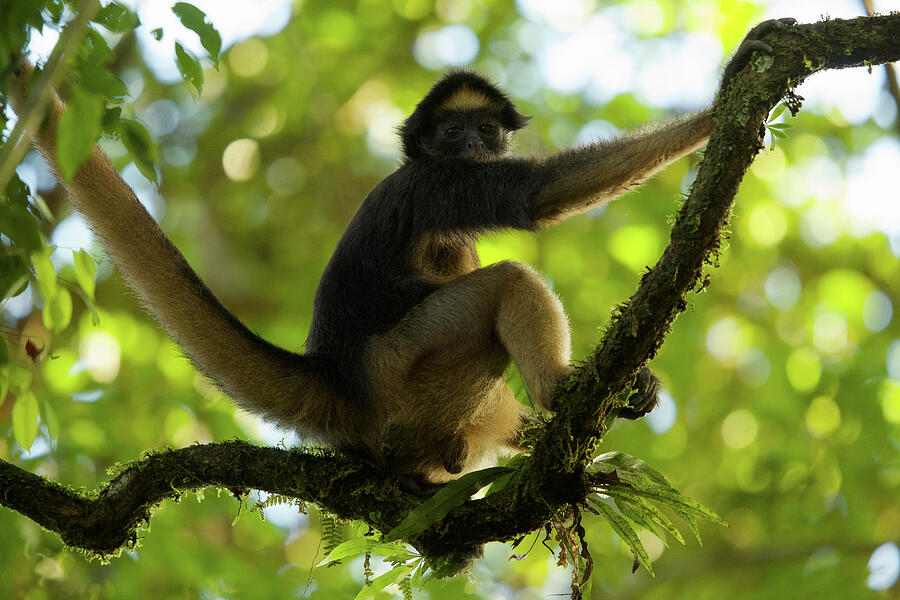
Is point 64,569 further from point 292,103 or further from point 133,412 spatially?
point 292,103

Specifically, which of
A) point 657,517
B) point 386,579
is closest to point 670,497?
point 657,517

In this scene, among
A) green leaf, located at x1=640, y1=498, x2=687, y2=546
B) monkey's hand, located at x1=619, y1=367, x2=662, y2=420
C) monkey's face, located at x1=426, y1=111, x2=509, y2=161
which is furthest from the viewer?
monkey's face, located at x1=426, y1=111, x2=509, y2=161

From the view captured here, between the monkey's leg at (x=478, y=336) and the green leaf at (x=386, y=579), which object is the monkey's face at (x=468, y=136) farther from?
the green leaf at (x=386, y=579)

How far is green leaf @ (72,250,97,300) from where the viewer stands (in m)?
4.25

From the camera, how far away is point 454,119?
7055 millimetres

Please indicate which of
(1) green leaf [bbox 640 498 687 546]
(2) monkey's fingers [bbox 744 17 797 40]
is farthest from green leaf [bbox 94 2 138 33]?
(1) green leaf [bbox 640 498 687 546]

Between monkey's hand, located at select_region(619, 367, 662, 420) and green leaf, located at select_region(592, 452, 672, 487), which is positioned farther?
monkey's hand, located at select_region(619, 367, 662, 420)

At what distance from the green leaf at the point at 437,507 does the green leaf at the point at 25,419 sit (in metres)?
1.92

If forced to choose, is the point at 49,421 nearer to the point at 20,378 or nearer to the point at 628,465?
the point at 20,378

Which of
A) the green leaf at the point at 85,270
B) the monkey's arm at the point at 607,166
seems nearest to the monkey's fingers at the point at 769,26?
the monkey's arm at the point at 607,166

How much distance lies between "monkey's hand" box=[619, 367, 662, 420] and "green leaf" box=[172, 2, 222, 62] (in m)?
2.81

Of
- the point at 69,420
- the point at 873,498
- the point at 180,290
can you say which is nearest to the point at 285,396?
the point at 180,290

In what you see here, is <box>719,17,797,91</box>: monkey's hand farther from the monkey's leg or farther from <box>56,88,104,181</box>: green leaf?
<box>56,88,104,181</box>: green leaf

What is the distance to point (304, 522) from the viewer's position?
14.2m
